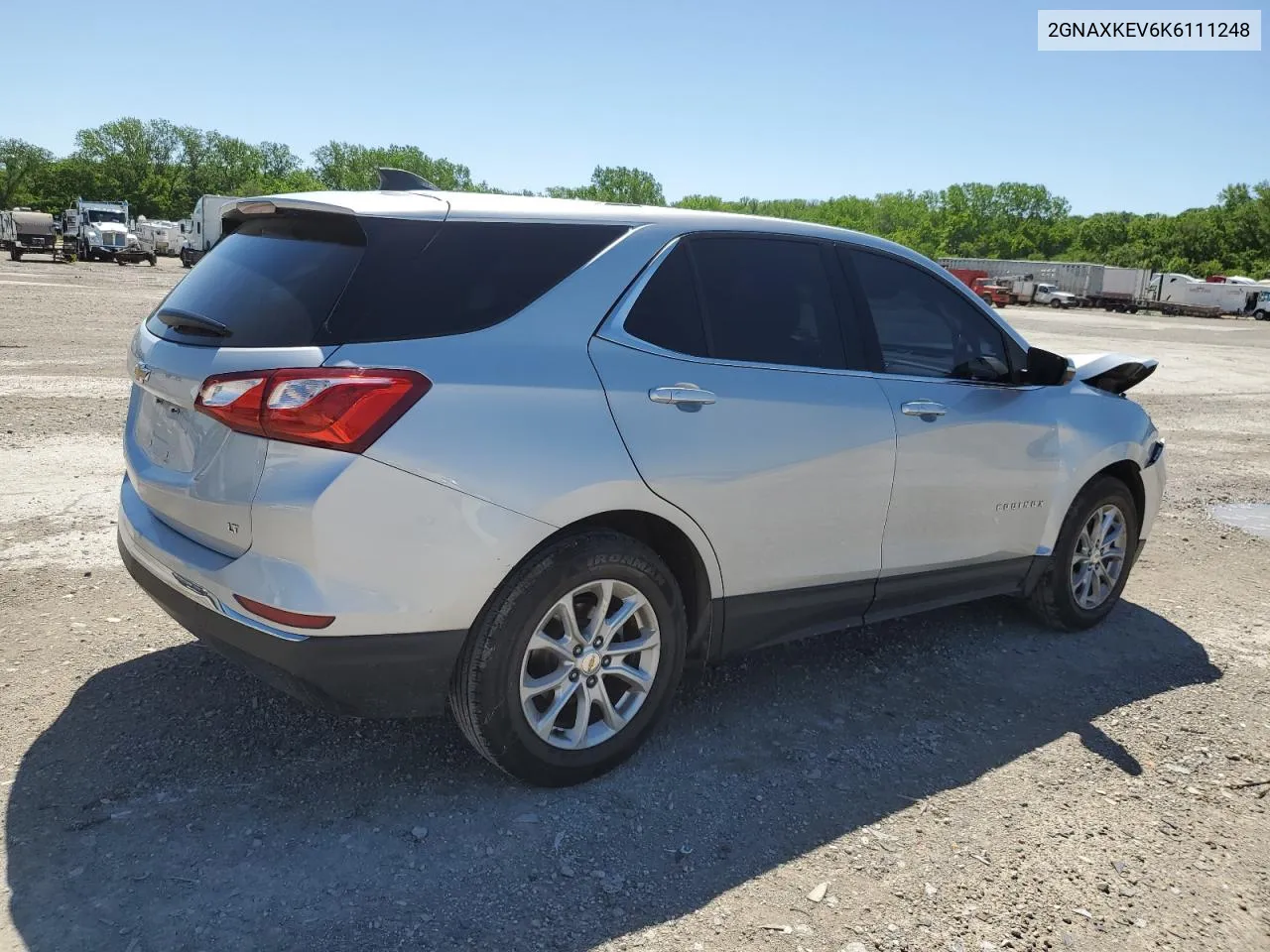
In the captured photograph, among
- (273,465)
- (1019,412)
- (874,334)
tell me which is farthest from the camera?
(1019,412)

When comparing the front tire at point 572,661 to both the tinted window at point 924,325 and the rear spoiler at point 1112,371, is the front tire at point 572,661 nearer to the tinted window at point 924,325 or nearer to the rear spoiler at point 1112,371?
the tinted window at point 924,325

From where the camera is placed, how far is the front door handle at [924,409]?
397 centimetres

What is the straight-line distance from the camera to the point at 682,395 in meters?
3.31

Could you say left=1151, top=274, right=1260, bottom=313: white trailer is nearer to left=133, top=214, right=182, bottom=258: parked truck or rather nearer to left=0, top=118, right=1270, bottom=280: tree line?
left=0, top=118, right=1270, bottom=280: tree line

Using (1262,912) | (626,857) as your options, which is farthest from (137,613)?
(1262,912)

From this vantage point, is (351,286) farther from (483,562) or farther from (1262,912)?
(1262,912)

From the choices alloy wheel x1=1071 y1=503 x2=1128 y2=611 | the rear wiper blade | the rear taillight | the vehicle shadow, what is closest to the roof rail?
the rear wiper blade

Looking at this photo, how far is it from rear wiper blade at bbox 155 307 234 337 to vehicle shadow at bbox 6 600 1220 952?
4.59 ft

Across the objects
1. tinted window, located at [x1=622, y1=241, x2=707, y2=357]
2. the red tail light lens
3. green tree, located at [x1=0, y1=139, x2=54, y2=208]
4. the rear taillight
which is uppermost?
green tree, located at [x1=0, y1=139, x2=54, y2=208]

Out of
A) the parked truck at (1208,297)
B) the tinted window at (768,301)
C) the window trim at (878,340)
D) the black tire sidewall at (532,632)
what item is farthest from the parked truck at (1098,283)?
the black tire sidewall at (532,632)

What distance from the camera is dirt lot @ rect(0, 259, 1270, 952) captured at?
2.70 meters

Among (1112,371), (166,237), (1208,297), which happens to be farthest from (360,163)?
(1112,371)

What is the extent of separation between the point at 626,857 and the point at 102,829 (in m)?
1.52

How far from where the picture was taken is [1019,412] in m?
4.46
